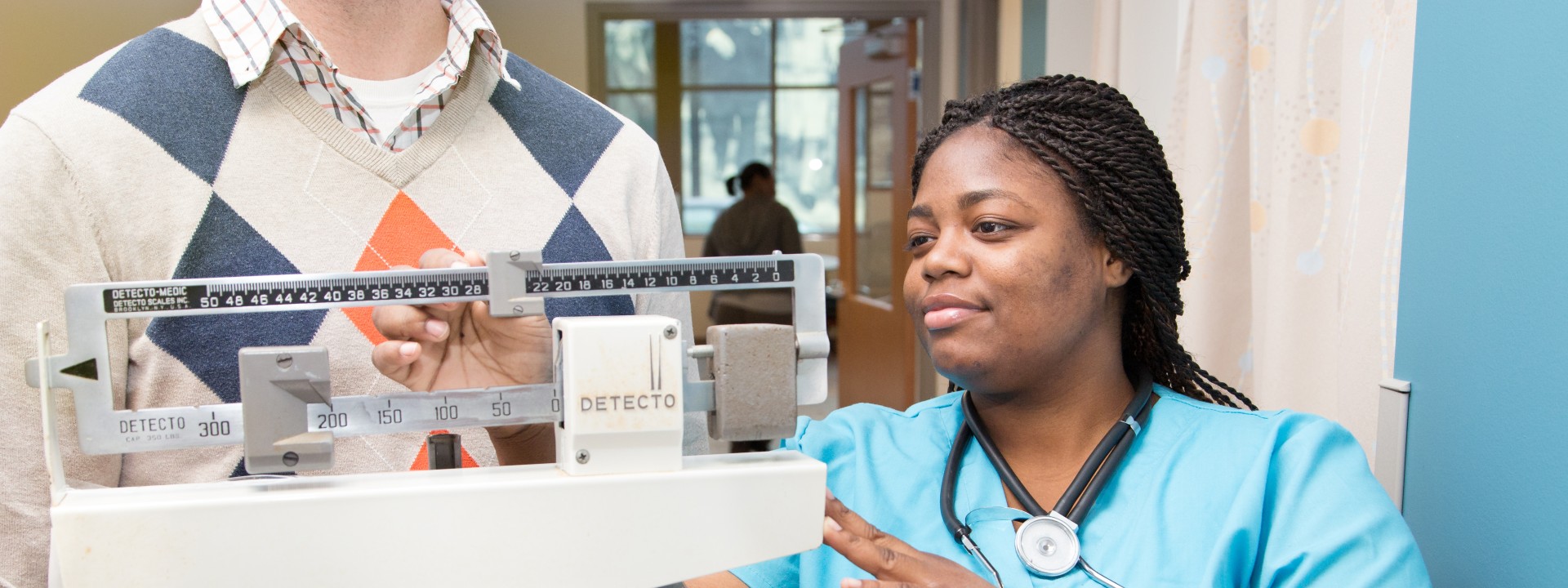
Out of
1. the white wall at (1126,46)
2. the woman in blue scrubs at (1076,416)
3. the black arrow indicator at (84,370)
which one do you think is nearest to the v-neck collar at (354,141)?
the black arrow indicator at (84,370)

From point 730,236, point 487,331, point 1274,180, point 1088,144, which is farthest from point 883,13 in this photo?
point 487,331

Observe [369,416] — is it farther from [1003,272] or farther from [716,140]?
[716,140]

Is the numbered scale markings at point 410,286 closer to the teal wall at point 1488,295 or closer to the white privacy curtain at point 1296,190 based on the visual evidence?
the teal wall at point 1488,295

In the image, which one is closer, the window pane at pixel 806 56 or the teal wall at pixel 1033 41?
the teal wall at pixel 1033 41

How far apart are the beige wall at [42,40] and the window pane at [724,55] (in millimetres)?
5077

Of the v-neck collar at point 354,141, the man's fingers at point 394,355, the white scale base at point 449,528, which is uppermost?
the v-neck collar at point 354,141

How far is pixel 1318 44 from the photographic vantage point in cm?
154

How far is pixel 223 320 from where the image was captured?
39.6 inches

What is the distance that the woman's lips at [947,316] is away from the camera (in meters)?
1.12

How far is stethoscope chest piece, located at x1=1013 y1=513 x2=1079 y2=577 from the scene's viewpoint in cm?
106

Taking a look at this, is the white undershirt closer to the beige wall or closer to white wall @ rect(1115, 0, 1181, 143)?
white wall @ rect(1115, 0, 1181, 143)

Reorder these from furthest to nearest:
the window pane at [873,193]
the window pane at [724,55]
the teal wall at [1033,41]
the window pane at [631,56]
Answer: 1. the window pane at [724,55]
2. the window pane at [631,56]
3. the window pane at [873,193]
4. the teal wall at [1033,41]

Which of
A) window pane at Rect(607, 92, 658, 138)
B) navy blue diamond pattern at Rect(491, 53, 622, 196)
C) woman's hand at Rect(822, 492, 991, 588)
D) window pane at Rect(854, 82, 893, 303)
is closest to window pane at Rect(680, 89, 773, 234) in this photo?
window pane at Rect(607, 92, 658, 138)

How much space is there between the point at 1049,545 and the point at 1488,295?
51cm
